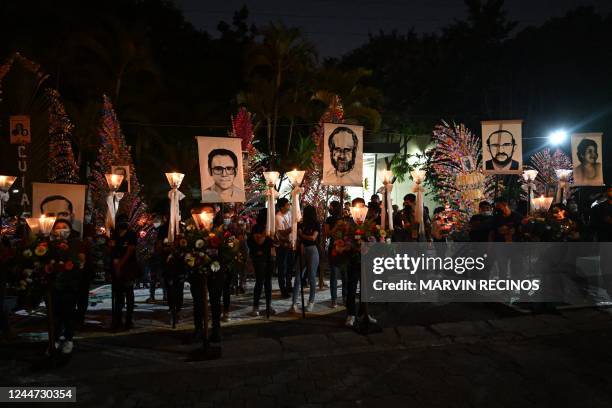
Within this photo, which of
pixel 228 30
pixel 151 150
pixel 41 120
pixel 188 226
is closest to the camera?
pixel 188 226

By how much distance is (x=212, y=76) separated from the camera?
25.6 metres

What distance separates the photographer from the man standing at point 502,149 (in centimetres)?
1303

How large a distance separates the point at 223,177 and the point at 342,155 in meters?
2.75

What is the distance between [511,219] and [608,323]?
253cm

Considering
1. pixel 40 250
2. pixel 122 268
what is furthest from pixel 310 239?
pixel 40 250

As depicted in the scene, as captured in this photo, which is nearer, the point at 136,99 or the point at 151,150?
the point at 136,99

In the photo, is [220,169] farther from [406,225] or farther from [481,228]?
[481,228]

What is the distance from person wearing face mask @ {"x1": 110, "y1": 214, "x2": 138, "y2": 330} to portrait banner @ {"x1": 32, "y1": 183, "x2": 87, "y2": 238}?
62.9 inches

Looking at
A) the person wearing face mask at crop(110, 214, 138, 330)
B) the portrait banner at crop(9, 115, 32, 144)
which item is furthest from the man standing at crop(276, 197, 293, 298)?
the portrait banner at crop(9, 115, 32, 144)

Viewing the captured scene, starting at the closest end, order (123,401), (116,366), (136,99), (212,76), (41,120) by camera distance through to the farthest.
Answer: (123,401), (116,366), (41,120), (136,99), (212,76)

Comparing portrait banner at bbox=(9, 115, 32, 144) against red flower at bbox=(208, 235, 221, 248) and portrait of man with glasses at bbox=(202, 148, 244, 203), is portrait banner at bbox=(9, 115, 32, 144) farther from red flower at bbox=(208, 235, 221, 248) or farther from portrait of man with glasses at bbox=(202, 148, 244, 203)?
red flower at bbox=(208, 235, 221, 248)

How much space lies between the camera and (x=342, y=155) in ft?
36.0

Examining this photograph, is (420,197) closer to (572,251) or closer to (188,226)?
(572,251)

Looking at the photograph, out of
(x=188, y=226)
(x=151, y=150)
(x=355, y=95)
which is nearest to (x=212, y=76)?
(x=151, y=150)
